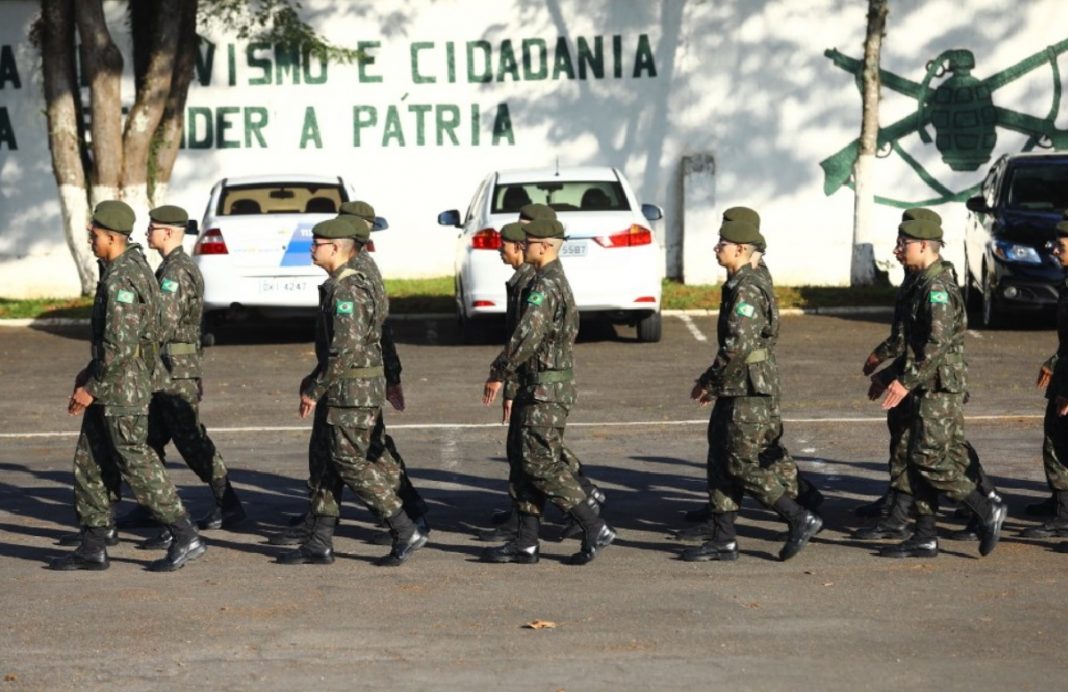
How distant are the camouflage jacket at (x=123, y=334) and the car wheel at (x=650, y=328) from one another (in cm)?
982

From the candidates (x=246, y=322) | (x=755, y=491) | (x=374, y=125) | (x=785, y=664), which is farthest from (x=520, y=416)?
(x=374, y=125)

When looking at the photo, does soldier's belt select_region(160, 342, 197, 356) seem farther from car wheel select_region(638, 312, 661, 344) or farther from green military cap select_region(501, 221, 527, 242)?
car wheel select_region(638, 312, 661, 344)

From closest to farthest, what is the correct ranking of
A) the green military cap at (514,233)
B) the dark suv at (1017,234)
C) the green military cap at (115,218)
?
the green military cap at (115,218) → the green military cap at (514,233) → the dark suv at (1017,234)

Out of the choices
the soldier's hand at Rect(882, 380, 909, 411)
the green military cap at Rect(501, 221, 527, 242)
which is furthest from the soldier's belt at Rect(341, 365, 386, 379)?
the soldier's hand at Rect(882, 380, 909, 411)

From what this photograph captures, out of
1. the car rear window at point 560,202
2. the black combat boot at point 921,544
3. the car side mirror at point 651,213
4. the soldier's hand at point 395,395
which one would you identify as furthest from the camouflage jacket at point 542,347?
the car side mirror at point 651,213

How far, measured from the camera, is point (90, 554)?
9953 mm

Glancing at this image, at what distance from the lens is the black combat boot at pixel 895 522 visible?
10.4 metres

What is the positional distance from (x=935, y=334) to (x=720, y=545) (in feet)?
4.85

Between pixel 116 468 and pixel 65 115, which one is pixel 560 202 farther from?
pixel 116 468

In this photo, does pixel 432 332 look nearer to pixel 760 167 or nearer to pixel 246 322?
pixel 246 322

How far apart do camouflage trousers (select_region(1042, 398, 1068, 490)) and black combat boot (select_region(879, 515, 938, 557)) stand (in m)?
0.93

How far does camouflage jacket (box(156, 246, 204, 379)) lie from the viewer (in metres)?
11.2

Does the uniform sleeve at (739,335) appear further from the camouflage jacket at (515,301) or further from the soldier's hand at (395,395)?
the soldier's hand at (395,395)

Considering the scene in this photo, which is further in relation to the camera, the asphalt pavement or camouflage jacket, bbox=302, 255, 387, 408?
camouflage jacket, bbox=302, 255, 387, 408
